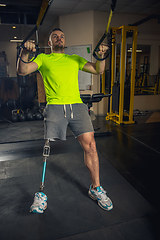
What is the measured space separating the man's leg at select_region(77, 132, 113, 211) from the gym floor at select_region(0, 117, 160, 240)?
5 centimetres

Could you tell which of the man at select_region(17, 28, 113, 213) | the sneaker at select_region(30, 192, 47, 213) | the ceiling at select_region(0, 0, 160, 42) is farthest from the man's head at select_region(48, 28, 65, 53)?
the ceiling at select_region(0, 0, 160, 42)

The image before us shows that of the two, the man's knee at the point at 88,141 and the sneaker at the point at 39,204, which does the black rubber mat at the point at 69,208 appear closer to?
the sneaker at the point at 39,204

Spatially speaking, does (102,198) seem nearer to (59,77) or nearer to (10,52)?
(59,77)

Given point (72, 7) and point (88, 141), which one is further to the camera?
point (72, 7)

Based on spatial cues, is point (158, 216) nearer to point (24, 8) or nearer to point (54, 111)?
point (54, 111)

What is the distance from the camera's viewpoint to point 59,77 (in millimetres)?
1366

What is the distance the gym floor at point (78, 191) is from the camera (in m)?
1.19

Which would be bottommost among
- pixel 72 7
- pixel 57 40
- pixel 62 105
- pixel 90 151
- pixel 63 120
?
pixel 90 151

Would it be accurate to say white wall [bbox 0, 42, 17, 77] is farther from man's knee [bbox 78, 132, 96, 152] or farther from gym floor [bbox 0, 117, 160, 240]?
man's knee [bbox 78, 132, 96, 152]

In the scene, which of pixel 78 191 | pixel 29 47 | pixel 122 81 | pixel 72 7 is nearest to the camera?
pixel 29 47

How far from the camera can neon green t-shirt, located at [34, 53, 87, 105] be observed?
1.37 metres

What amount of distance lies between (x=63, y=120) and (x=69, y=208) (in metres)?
0.66

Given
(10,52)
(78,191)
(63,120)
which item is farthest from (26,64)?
(10,52)

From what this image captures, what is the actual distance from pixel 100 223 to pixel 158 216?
1.38 feet
